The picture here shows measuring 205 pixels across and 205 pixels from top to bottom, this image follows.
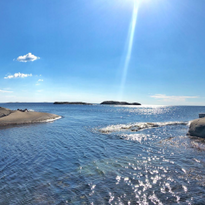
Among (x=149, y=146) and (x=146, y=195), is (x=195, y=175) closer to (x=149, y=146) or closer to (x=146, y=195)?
(x=146, y=195)

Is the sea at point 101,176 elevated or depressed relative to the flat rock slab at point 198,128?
depressed

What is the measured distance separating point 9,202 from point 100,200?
4.44 meters

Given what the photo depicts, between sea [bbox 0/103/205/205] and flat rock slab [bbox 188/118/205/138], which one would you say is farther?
flat rock slab [bbox 188/118/205/138]

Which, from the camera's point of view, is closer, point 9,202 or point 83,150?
point 9,202

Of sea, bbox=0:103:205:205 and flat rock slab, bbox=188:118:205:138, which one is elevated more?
flat rock slab, bbox=188:118:205:138

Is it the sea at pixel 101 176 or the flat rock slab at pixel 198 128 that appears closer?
the sea at pixel 101 176

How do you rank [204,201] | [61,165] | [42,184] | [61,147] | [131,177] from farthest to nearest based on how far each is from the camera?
[61,147]
[61,165]
[131,177]
[42,184]
[204,201]

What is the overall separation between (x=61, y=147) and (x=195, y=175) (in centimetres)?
1255

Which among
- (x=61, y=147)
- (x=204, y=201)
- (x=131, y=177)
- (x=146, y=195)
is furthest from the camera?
(x=61, y=147)

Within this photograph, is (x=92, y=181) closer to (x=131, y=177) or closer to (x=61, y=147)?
(x=131, y=177)

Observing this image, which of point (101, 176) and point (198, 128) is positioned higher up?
point (198, 128)

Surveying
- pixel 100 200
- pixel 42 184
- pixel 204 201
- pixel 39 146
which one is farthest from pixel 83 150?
pixel 204 201

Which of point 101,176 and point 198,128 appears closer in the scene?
point 101,176

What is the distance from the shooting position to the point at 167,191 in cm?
791
